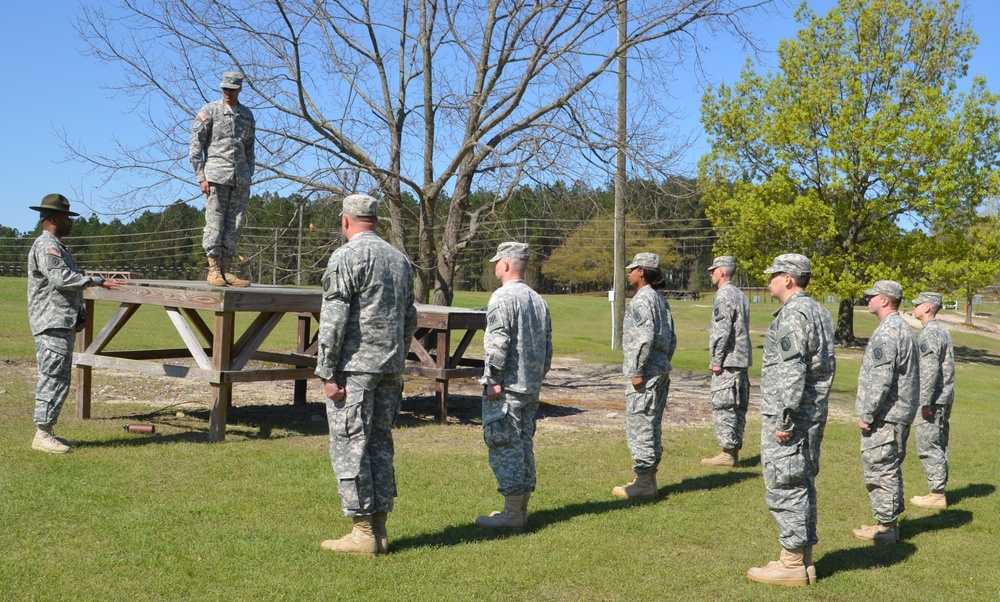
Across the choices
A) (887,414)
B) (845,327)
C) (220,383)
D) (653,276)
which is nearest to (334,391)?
(653,276)

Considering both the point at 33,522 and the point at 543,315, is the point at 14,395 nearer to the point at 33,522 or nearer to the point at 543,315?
the point at 33,522

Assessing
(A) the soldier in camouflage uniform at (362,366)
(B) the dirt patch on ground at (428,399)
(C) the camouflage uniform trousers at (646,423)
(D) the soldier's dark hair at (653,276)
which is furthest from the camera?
(B) the dirt patch on ground at (428,399)

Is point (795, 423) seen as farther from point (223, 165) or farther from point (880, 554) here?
point (223, 165)

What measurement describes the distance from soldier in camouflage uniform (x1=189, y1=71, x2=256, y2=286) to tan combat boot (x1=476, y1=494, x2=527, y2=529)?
452 centimetres

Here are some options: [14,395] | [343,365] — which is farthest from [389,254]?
[14,395]

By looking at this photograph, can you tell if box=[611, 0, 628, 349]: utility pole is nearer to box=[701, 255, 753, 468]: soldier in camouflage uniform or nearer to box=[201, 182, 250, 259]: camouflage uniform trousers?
box=[701, 255, 753, 468]: soldier in camouflage uniform

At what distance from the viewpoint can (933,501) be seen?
8.10m

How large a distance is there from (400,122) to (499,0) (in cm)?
235

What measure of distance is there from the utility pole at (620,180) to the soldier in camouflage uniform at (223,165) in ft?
15.7

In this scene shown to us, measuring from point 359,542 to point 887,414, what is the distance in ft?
13.0

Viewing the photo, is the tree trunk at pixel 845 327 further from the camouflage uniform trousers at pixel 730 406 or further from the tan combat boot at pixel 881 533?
the tan combat boot at pixel 881 533

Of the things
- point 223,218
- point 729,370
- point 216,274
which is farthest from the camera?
point 216,274

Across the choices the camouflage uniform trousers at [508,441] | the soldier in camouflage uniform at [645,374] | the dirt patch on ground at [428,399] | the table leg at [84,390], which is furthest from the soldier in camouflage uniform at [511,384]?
the table leg at [84,390]

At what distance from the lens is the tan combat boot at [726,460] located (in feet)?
30.9
